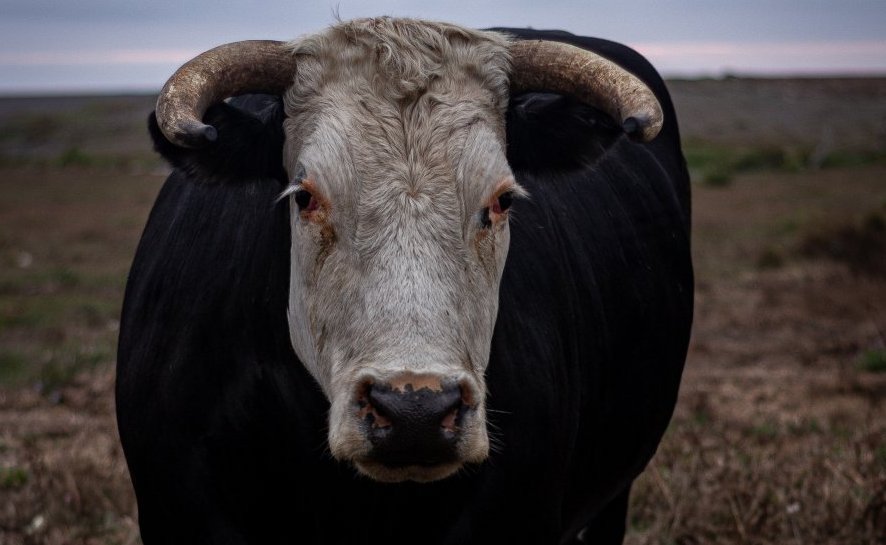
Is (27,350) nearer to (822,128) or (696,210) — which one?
(696,210)

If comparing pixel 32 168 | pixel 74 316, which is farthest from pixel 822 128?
pixel 74 316

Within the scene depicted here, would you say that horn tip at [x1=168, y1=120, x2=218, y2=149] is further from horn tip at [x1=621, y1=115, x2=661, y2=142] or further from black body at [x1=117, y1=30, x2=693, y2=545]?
horn tip at [x1=621, y1=115, x2=661, y2=142]

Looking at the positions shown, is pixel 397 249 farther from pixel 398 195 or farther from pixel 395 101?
pixel 395 101

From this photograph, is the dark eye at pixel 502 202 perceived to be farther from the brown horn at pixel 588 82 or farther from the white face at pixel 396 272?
the brown horn at pixel 588 82

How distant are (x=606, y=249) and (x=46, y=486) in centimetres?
310

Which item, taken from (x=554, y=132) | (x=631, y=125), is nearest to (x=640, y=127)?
(x=631, y=125)

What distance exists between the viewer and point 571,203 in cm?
425

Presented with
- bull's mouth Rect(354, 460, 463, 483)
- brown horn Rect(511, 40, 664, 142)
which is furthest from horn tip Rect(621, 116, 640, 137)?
bull's mouth Rect(354, 460, 463, 483)

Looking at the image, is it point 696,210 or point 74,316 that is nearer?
point 74,316

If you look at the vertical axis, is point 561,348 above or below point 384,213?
below

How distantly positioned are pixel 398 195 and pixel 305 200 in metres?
0.32

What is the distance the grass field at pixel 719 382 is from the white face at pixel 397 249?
247 centimetres

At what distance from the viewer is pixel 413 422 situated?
2.34 meters

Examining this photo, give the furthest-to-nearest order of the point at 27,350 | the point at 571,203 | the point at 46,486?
the point at 27,350 → the point at 46,486 → the point at 571,203
